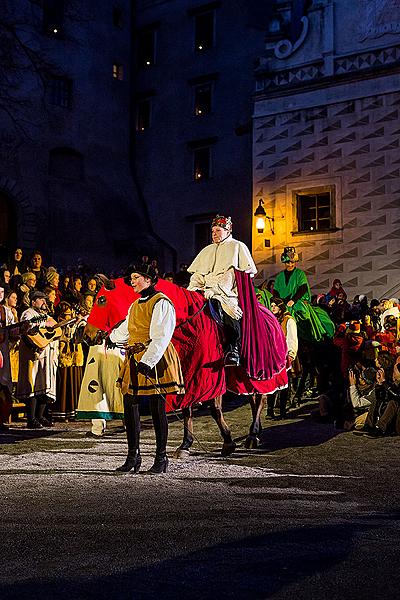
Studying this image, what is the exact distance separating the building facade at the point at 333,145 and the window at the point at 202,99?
15.9 ft

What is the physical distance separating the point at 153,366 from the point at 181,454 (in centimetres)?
155

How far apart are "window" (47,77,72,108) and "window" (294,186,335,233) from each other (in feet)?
35.8

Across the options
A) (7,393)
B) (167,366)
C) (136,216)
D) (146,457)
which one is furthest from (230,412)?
(136,216)

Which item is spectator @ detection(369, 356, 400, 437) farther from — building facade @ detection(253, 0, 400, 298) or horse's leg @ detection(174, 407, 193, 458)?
building facade @ detection(253, 0, 400, 298)

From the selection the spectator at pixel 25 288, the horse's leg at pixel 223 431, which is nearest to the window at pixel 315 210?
the spectator at pixel 25 288

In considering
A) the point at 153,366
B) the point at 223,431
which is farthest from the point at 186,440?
the point at 153,366

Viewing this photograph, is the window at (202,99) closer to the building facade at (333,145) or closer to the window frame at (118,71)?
the window frame at (118,71)

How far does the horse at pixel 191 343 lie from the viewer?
7.23m

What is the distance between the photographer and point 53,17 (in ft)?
90.0

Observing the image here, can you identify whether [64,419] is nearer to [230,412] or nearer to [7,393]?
[7,393]

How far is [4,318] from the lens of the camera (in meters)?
10.9

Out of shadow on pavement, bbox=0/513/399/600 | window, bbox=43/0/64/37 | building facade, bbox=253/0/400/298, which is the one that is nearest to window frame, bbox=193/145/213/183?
building facade, bbox=253/0/400/298

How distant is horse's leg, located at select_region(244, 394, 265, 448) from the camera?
8289mm

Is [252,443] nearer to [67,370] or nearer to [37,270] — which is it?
[67,370]
